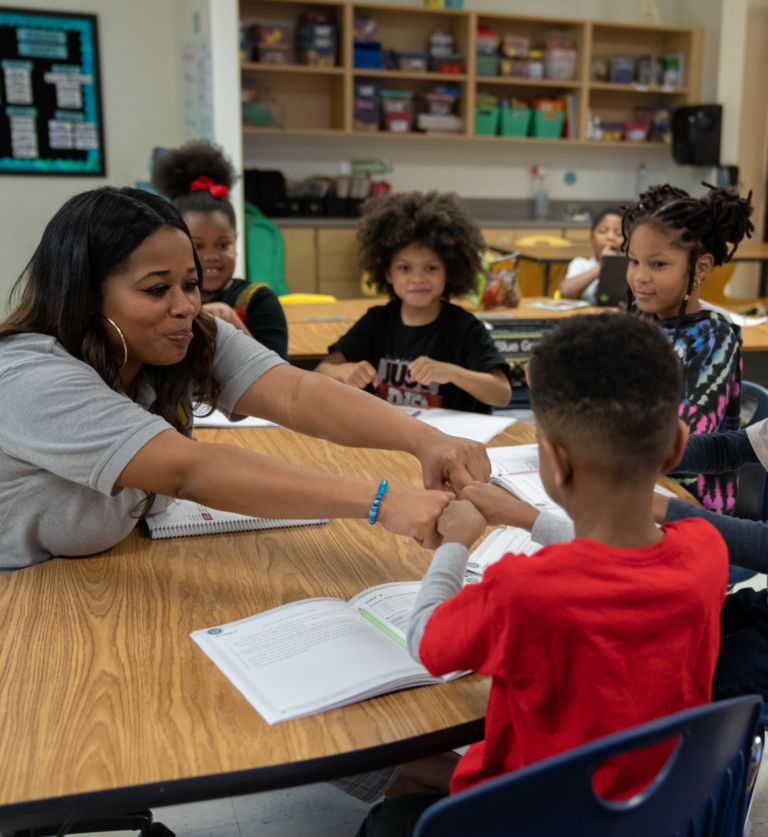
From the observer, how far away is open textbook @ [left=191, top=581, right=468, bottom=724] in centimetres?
90

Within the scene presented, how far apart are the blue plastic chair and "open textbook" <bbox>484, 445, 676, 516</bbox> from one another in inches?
23.9

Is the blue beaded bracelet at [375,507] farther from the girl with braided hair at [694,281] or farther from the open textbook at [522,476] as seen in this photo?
the girl with braided hair at [694,281]

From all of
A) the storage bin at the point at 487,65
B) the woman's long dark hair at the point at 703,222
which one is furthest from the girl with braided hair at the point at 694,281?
the storage bin at the point at 487,65

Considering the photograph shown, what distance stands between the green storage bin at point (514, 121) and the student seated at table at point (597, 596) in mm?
6275

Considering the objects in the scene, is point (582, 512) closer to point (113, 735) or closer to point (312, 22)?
point (113, 735)

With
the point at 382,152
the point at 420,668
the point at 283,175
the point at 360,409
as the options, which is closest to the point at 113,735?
the point at 420,668

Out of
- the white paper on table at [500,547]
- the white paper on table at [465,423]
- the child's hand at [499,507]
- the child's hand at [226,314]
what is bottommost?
the white paper on table at [500,547]

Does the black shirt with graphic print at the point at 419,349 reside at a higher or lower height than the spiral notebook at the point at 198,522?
higher

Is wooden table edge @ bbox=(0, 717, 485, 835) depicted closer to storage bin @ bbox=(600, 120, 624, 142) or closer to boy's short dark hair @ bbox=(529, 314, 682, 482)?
boy's short dark hair @ bbox=(529, 314, 682, 482)

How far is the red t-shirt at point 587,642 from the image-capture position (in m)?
0.78

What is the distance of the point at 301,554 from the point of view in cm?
130

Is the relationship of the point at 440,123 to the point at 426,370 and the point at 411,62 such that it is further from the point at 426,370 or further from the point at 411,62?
the point at 426,370

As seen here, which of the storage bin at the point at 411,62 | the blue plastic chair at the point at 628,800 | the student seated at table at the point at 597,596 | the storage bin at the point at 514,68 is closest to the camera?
the blue plastic chair at the point at 628,800

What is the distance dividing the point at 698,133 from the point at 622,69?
817 mm
